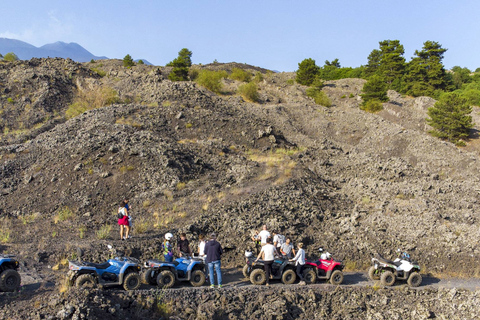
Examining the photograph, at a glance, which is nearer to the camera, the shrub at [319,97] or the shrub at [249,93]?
the shrub at [249,93]

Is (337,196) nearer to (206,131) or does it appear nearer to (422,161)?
(206,131)

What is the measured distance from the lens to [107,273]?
884 cm

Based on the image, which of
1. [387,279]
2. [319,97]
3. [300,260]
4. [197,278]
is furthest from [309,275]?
[319,97]

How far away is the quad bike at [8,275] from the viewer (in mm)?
8227

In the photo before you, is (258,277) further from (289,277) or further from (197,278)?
(197,278)

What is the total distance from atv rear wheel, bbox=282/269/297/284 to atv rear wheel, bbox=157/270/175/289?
3.19 meters

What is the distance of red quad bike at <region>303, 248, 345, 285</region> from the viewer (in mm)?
10875

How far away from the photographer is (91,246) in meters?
11.7

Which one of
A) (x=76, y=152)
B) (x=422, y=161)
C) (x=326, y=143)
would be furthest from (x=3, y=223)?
(x=422, y=161)

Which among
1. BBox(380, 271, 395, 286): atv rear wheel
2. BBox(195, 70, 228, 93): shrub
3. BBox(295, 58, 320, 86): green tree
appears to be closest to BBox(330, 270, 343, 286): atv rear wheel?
BBox(380, 271, 395, 286): atv rear wheel

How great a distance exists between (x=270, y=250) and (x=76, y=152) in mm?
14628

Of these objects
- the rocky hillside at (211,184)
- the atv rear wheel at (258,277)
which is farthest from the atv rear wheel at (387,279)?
the atv rear wheel at (258,277)

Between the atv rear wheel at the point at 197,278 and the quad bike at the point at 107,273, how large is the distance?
4.73ft

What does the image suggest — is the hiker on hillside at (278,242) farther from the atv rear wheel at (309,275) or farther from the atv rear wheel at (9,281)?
the atv rear wheel at (9,281)
